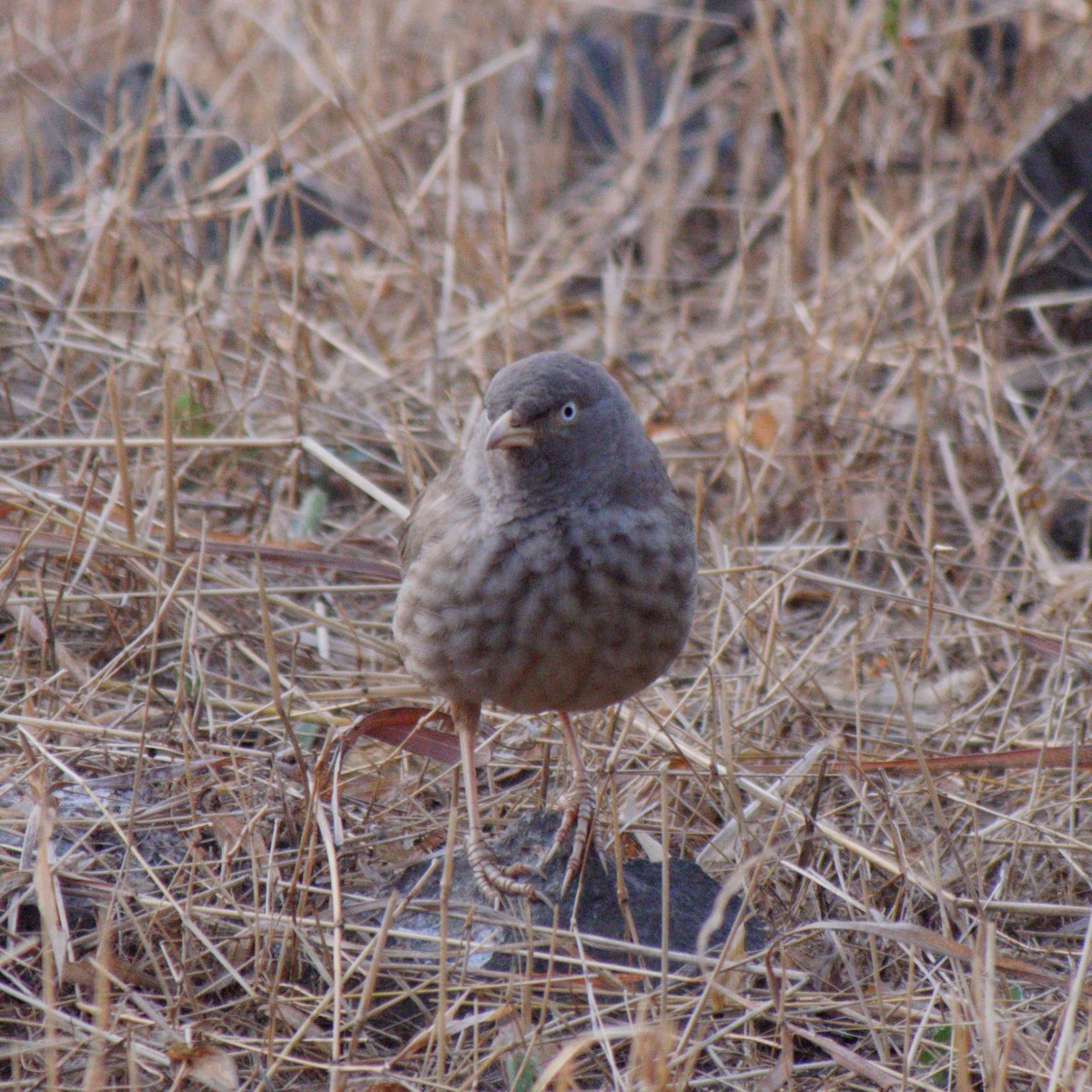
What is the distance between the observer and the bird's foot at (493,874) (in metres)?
3.60

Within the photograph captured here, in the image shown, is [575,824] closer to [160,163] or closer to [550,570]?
[550,570]

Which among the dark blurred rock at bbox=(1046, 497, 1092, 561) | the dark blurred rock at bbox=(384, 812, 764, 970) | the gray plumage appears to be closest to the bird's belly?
the gray plumage

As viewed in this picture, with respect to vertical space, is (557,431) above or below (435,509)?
above

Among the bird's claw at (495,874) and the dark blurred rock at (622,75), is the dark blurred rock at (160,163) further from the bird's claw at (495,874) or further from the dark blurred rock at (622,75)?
the bird's claw at (495,874)

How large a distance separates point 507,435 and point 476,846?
1.13m

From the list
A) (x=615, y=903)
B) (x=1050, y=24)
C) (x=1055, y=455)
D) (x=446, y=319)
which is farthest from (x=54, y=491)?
(x=1050, y=24)

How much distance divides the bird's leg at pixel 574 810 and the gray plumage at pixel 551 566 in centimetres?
34

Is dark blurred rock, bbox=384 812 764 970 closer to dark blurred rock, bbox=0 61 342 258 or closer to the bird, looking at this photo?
the bird

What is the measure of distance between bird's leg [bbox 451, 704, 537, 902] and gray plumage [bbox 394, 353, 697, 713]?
0.52 ft

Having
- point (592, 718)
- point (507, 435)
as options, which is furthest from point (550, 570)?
point (592, 718)

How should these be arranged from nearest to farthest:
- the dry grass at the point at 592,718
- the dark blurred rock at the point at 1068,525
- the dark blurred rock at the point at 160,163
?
1. the dry grass at the point at 592,718
2. the dark blurred rock at the point at 1068,525
3. the dark blurred rock at the point at 160,163

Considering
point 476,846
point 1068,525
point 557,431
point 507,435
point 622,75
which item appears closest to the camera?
point 507,435

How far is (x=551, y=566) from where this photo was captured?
3.49 m

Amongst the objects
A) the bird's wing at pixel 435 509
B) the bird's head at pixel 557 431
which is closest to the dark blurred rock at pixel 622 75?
the bird's wing at pixel 435 509
